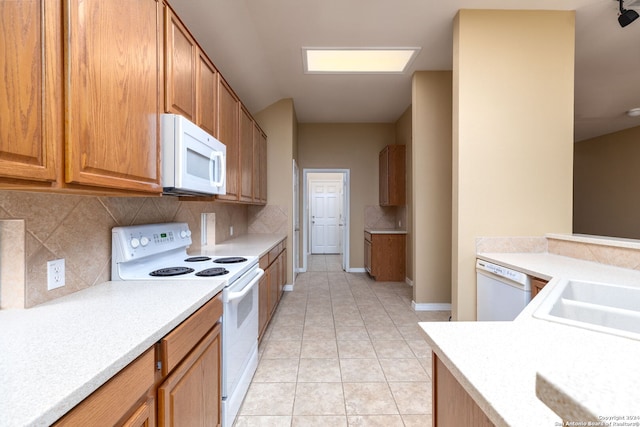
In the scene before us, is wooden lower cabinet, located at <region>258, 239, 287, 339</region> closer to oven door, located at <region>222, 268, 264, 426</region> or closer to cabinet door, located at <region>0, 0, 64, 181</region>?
oven door, located at <region>222, 268, 264, 426</region>

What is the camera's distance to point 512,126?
233 cm

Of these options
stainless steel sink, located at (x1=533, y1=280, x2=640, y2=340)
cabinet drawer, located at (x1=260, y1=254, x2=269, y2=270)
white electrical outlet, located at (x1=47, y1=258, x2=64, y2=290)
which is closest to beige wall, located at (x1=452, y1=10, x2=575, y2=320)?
stainless steel sink, located at (x1=533, y1=280, x2=640, y2=340)

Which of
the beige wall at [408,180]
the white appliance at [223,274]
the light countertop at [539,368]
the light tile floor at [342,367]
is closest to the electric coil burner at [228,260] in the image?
the white appliance at [223,274]

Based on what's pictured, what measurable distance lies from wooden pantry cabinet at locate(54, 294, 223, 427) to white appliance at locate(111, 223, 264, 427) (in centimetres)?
11

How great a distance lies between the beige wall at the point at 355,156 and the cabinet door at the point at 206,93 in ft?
11.7

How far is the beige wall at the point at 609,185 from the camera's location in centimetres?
539

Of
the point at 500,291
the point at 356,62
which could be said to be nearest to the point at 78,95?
the point at 500,291

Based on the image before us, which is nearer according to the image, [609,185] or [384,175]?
[384,175]

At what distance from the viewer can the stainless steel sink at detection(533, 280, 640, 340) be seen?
923mm

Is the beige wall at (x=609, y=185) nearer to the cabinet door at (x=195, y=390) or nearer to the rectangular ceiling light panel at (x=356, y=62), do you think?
the rectangular ceiling light panel at (x=356, y=62)

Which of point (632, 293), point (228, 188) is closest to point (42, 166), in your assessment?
point (228, 188)

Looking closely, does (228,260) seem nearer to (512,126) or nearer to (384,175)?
(512,126)

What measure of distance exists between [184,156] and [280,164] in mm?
2949

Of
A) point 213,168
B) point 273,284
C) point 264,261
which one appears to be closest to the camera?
point 213,168
